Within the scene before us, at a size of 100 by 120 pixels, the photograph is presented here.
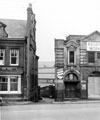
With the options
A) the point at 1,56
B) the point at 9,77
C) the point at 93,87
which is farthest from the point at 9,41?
the point at 93,87

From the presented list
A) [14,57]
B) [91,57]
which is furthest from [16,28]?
[91,57]

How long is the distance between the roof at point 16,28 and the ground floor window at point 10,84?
560 centimetres

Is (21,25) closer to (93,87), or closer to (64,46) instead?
(64,46)

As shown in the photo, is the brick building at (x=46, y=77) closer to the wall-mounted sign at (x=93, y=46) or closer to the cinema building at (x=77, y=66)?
the cinema building at (x=77, y=66)

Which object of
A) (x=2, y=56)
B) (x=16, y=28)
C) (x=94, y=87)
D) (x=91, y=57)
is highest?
(x=16, y=28)

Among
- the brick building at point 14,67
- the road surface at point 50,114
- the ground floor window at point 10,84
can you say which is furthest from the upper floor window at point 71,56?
the road surface at point 50,114

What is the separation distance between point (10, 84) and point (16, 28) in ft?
27.8

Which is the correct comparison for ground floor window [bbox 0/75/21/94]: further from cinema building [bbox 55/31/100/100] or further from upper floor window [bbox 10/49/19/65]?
cinema building [bbox 55/31/100/100]

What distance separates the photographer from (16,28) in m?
33.3

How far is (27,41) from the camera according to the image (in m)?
29.8

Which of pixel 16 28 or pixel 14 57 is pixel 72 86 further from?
pixel 16 28

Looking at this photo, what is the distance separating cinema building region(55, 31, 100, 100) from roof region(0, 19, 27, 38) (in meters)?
5.20

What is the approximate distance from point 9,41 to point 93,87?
13.9m

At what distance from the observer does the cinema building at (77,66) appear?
33.6 metres
